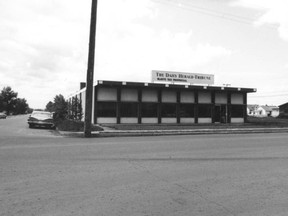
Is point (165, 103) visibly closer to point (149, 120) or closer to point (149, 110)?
point (149, 110)

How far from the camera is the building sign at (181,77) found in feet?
112

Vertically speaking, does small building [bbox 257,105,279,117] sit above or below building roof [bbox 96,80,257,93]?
above

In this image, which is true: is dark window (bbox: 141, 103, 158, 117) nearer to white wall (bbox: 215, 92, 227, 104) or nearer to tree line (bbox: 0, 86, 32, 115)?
white wall (bbox: 215, 92, 227, 104)

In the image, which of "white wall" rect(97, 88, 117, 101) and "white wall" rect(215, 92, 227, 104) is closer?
"white wall" rect(97, 88, 117, 101)

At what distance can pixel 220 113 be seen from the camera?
116 ft

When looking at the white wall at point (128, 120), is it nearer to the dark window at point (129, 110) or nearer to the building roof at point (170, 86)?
the dark window at point (129, 110)

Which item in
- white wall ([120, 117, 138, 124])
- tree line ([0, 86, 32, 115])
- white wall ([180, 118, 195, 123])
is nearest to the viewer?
white wall ([120, 117, 138, 124])

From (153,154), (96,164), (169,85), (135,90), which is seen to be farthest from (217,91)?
(96,164)

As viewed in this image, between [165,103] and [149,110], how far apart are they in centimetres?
190

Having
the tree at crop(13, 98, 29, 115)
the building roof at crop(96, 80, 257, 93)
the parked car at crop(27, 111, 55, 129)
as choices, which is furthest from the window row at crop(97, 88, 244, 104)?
the tree at crop(13, 98, 29, 115)

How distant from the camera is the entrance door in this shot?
35.3 metres

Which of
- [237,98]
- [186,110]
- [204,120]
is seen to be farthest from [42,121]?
[237,98]

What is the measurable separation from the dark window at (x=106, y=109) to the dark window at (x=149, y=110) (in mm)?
2985

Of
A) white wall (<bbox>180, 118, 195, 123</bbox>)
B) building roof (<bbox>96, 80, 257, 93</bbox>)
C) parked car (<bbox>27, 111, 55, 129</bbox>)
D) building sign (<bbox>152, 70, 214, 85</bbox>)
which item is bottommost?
parked car (<bbox>27, 111, 55, 129</bbox>)
